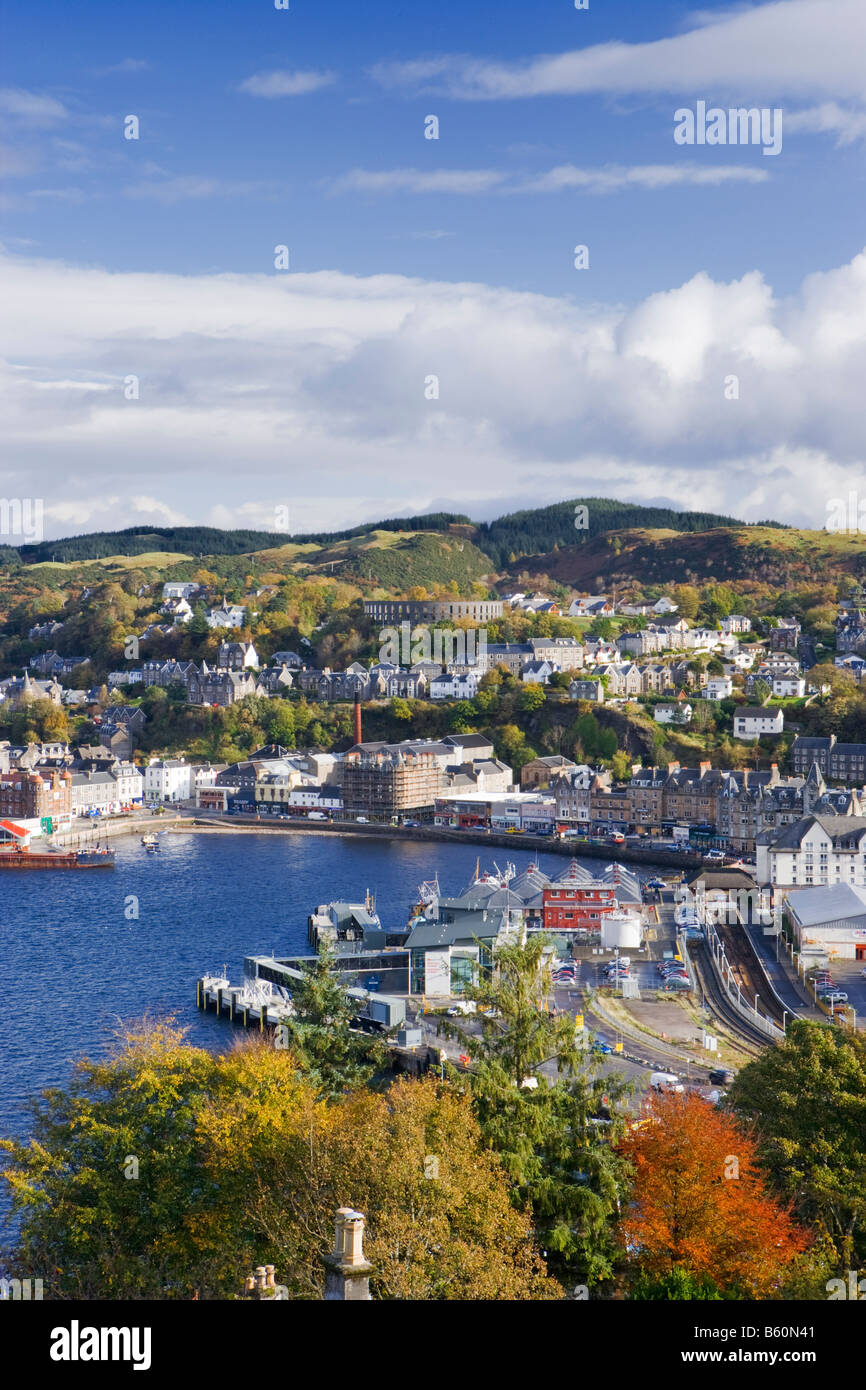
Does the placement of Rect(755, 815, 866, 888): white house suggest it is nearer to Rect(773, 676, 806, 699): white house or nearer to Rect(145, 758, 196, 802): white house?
Rect(773, 676, 806, 699): white house

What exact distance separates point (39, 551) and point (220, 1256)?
281 ft

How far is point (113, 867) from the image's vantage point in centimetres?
3033

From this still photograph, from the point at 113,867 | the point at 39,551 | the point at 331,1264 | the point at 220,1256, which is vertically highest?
the point at 39,551

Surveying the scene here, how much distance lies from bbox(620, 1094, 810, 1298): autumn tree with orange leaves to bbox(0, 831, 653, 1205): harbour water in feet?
20.5

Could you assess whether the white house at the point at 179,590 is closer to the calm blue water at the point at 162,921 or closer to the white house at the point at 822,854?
the calm blue water at the point at 162,921

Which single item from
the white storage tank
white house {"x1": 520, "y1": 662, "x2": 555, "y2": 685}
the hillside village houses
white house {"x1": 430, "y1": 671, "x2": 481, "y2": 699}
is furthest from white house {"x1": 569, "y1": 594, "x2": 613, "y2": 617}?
the white storage tank

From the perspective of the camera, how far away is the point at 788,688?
41.3 m

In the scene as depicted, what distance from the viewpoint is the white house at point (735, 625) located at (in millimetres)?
50259

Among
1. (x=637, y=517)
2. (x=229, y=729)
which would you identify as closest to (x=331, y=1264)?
(x=229, y=729)

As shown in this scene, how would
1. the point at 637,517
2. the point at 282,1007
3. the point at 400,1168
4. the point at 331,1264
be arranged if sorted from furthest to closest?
the point at 637,517 → the point at 282,1007 → the point at 400,1168 → the point at 331,1264

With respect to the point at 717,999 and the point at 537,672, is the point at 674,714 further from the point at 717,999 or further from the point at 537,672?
the point at 717,999

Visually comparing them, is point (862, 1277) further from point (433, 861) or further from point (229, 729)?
point (229, 729)
